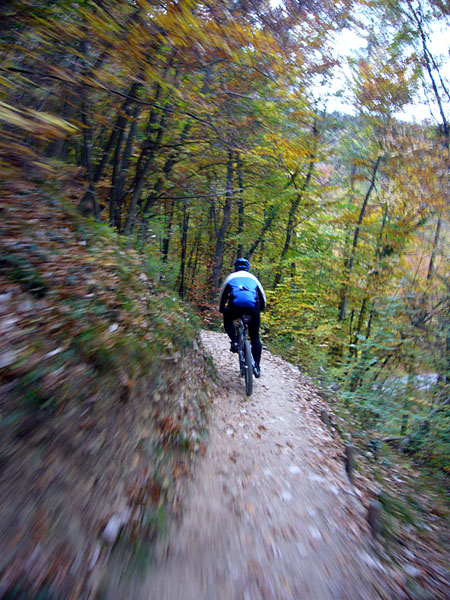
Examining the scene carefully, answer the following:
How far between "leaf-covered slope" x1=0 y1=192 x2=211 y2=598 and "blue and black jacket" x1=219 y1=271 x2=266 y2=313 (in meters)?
1.60

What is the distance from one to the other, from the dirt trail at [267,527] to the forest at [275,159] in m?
2.81

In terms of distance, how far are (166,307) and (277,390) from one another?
272 cm

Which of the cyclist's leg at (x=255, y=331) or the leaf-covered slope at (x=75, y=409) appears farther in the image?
the cyclist's leg at (x=255, y=331)

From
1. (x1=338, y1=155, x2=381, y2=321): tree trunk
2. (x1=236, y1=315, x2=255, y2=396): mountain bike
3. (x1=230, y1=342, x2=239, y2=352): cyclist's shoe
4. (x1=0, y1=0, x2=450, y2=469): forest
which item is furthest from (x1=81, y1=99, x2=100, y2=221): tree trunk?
(x1=338, y1=155, x2=381, y2=321): tree trunk

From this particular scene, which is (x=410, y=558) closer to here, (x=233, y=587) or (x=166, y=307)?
(x=233, y=587)

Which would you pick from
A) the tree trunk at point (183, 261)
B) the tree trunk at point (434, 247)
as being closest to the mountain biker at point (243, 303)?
the tree trunk at point (434, 247)

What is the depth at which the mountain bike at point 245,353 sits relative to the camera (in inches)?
231

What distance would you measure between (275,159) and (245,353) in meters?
4.71

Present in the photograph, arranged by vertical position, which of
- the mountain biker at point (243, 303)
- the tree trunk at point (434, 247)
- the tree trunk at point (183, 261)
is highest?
the tree trunk at point (434, 247)

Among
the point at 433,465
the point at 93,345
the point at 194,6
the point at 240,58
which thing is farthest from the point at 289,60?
the point at 433,465

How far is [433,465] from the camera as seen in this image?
636 cm

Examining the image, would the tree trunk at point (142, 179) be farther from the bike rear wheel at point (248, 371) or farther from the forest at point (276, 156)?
the bike rear wheel at point (248, 371)

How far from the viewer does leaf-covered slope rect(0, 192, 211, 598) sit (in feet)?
6.31

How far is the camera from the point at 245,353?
6.02 meters
